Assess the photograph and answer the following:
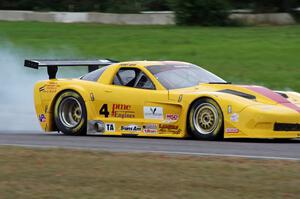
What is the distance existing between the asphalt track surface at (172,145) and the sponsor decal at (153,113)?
0.33 metres

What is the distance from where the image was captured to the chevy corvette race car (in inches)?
434

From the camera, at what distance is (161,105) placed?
1179 cm

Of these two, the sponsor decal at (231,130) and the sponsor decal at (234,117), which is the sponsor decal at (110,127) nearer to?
the sponsor decal at (231,130)

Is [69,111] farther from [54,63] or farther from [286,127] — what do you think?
[286,127]

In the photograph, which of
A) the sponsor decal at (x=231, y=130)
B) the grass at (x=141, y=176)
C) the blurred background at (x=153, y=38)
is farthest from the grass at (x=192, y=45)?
the grass at (x=141, y=176)

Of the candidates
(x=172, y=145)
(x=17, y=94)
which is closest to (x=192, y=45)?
(x=17, y=94)

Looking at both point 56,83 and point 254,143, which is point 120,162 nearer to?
point 254,143

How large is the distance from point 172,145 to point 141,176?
2.82 meters

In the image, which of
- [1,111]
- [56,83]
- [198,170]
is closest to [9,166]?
[198,170]

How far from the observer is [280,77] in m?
20.5

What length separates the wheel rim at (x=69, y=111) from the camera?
12.9 meters

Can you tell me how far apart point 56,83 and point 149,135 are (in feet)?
6.75

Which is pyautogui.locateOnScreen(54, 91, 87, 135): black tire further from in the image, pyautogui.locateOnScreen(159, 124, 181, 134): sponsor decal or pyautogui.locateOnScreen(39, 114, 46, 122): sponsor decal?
pyautogui.locateOnScreen(159, 124, 181, 134): sponsor decal

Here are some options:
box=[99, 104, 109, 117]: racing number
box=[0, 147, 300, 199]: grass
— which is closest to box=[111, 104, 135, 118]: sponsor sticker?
box=[99, 104, 109, 117]: racing number
